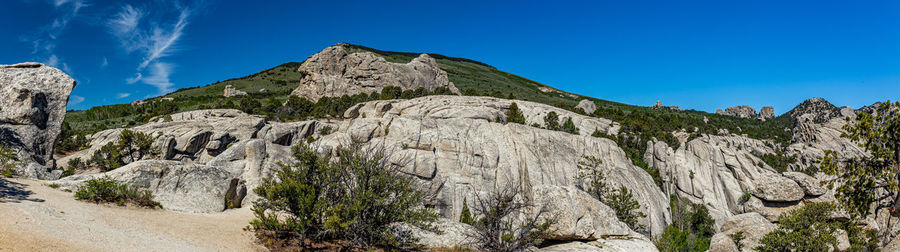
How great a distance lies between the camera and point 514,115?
70.7m

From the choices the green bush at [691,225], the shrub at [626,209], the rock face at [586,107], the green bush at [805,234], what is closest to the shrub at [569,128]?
the green bush at [691,225]

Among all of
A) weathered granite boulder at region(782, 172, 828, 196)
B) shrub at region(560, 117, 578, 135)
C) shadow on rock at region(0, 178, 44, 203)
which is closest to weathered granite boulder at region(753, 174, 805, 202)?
weathered granite boulder at region(782, 172, 828, 196)

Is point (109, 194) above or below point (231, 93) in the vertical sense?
below

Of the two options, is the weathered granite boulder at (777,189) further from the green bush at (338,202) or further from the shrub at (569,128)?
the green bush at (338,202)

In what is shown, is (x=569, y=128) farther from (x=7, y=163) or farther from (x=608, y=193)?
(x=7, y=163)

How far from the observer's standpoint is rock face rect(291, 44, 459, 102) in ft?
316

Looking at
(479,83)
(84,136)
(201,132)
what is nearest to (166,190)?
(201,132)

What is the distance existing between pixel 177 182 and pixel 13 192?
704 cm

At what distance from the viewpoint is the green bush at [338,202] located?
1597cm

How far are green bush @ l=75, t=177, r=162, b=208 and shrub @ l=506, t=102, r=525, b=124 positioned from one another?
56626 millimetres

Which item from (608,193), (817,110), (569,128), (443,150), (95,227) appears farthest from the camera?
(817,110)

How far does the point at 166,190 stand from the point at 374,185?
533 inches

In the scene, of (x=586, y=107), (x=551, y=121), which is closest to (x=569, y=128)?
(x=551, y=121)

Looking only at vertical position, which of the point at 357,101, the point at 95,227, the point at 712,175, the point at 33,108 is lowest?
the point at 712,175
